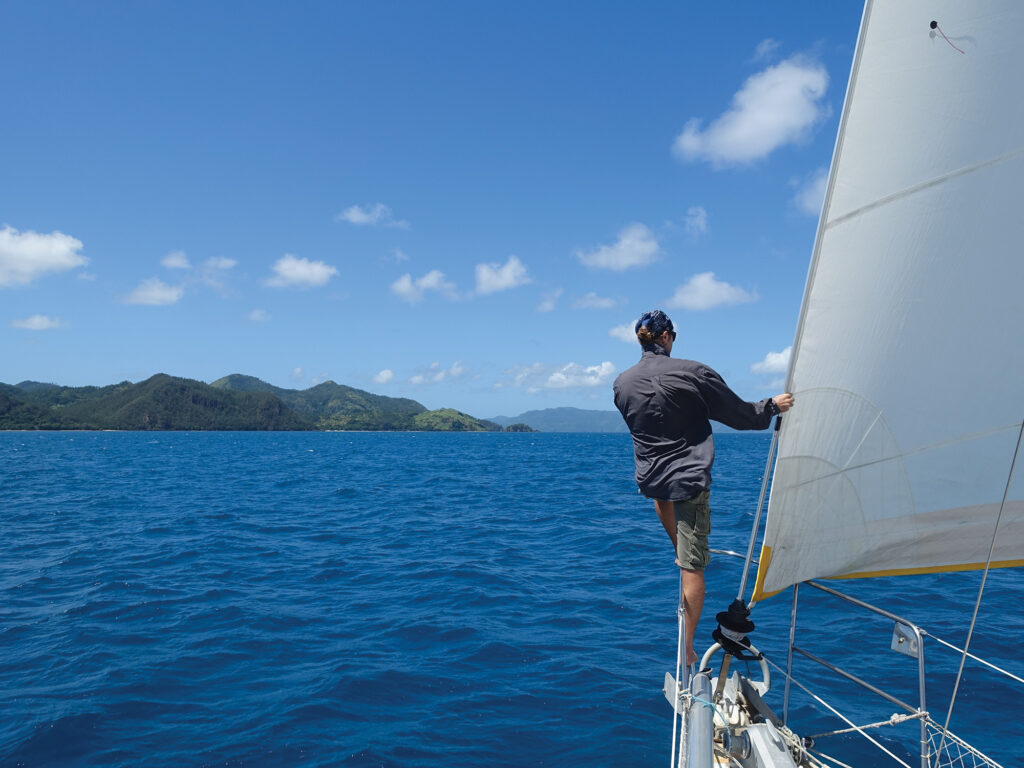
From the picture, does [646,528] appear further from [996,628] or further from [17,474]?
[17,474]

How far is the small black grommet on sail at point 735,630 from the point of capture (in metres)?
3.71

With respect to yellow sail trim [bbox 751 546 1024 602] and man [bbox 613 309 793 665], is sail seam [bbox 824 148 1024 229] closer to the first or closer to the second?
man [bbox 613 309 793 665]

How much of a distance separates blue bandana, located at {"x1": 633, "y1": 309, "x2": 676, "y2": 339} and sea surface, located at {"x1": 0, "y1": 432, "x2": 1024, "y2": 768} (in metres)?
3.94

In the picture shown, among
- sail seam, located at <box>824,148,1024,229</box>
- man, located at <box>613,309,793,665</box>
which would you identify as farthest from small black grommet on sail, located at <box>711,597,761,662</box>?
sail seam, located at <box>824,148,1024,229</box>

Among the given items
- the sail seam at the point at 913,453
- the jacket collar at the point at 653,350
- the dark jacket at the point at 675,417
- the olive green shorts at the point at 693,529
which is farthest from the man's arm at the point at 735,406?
the olive green shorts at the point at 693,529

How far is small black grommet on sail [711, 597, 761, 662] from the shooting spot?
371 centimetres

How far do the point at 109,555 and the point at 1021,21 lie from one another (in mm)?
16797

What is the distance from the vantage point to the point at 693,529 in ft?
12.8

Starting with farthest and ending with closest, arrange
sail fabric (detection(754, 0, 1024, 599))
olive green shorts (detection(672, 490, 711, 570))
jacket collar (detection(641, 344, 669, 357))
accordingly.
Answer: jacket collar (detection(641, 344, 669, 357)) < olive green shorts (detection(672, 490, 711, 570)) < sail fabric (detection(754, 0, 1024, 599))

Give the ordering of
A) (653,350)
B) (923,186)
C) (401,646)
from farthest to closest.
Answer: (401,646) < (653,350) < (923,186)

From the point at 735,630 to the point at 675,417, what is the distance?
1344 mm

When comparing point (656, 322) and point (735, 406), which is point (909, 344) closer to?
point (735, 406)

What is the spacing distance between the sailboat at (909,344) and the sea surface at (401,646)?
3.06m

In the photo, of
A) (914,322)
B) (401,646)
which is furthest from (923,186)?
(401,646)
